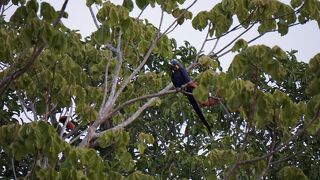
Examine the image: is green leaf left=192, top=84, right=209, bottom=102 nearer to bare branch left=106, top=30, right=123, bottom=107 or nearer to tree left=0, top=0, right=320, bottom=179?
tree left=0, top=0, right=320, bottom=179

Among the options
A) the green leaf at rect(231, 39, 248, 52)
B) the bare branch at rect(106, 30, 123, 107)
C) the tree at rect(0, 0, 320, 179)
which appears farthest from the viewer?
the bare branch at rect(106, 30, 123, 107)

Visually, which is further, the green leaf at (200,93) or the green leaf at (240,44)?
the green leaf at (240,44)

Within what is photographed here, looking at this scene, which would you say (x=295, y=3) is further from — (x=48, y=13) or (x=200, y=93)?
(x=48, y=13)

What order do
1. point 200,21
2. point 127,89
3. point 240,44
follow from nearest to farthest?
1. point 240,44
2. point 200,21
3. point 127,89

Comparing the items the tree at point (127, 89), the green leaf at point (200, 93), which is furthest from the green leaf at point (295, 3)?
the green leaf at point (200, 93)

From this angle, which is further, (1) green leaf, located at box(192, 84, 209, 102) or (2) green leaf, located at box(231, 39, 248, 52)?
(2) green leaf, located at box(231, 39, 248, 52)

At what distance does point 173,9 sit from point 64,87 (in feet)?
5.26

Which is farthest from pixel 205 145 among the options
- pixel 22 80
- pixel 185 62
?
pixel 22 80

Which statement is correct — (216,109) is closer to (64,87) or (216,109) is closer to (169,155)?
(169,155)

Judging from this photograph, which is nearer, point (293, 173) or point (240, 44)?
point (293, 173)

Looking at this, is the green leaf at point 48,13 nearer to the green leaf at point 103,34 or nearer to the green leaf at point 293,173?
the green leaf at point 103,34

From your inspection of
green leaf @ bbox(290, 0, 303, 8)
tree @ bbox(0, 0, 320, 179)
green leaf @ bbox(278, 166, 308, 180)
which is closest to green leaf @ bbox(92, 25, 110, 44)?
tree @ bbox(0, 0, 320, 179)

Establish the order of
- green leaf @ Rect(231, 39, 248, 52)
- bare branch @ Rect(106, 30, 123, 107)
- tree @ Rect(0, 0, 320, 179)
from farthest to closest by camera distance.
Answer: bare branch @ Rect(106, 30, 123, 107)
green leaf @ Rect(231, 39, 248, 52)
tree @ Rect(0, 0, 320, 179)

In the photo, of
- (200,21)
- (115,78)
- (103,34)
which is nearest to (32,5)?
(103,34)
